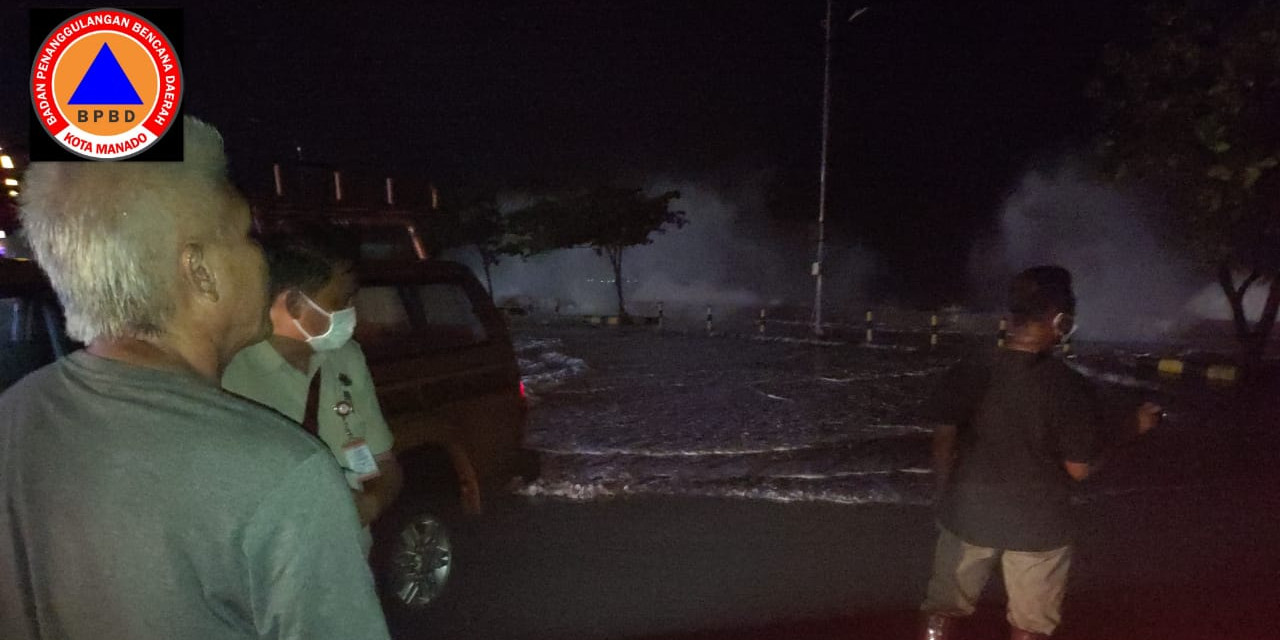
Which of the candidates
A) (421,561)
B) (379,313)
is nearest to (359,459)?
(379,313)

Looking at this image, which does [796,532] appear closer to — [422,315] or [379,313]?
[422,315]

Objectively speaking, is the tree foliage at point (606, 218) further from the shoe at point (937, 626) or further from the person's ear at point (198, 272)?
the person's ear at point (198, 272)

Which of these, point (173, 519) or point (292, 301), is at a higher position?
point (292, 301)

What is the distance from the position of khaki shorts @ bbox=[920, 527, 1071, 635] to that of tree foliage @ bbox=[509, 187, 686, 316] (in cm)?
2523

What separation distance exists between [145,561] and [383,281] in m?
3.44

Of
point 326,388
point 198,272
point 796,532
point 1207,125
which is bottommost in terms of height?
point 796,532

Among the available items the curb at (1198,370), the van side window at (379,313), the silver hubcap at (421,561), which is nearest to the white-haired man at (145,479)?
the van side window at (379,313)

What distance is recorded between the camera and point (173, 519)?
1084 mm

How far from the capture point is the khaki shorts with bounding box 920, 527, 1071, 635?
3.26 m

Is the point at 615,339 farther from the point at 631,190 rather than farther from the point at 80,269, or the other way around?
the point at 80,269

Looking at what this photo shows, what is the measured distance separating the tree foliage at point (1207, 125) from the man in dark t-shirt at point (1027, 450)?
769 cm

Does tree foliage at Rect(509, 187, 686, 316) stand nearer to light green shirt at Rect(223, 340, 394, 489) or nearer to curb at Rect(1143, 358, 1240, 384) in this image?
curb at Rect(1143, 358, 1240, 384)

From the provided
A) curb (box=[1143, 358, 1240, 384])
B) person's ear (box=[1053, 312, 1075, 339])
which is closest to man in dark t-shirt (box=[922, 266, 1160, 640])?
person's ear (box=[1053, 312, 1075, 339])

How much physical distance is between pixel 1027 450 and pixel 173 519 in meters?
2.94
